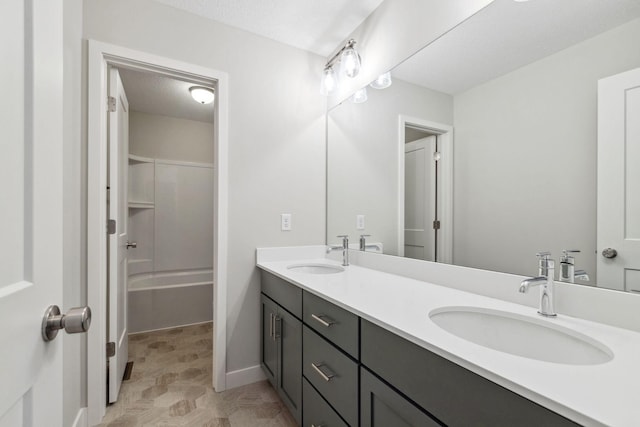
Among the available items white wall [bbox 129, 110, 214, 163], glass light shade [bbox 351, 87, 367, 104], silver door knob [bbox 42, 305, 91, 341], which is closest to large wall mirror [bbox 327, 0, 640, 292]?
glass light shade [bbox 351, 87, 367, 104]

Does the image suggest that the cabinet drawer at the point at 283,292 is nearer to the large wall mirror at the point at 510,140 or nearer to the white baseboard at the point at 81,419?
the large wall mirror at the point at 510,140

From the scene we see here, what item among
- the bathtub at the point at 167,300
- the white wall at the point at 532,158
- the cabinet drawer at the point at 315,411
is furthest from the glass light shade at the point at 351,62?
the bathtub at the point at 167,300

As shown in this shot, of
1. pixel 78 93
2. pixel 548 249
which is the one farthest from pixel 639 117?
pixel 78 93

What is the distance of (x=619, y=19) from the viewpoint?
33.0 inches

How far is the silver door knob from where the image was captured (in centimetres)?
53

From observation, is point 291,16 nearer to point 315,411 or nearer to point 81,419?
point 315,411

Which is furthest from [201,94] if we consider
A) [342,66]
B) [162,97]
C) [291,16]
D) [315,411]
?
[315,411]

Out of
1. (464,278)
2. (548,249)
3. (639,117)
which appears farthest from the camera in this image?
(464,278)

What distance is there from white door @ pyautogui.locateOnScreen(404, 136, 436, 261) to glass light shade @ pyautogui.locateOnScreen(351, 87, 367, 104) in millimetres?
524

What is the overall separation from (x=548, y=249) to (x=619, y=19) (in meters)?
0.70

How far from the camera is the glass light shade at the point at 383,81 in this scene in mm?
1695

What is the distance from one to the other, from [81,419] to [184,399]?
0.48 m

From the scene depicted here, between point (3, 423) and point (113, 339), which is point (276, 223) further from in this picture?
point (3, 423)

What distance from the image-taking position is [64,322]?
54 centimetres
